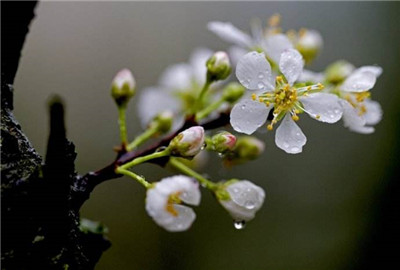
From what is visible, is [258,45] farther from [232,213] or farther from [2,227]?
[2,227]

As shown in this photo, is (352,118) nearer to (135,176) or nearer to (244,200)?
(244,200)

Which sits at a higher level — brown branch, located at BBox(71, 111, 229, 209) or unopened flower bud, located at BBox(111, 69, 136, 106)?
unopened flower bud, located at BBox(111, 69, 136, 106)

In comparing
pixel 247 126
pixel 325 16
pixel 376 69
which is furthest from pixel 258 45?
pixel 325 16

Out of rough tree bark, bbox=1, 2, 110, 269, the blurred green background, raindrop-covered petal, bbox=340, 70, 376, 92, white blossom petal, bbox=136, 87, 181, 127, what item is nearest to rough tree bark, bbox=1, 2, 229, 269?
rough tree bark, bbox=1, 2, 110, 269

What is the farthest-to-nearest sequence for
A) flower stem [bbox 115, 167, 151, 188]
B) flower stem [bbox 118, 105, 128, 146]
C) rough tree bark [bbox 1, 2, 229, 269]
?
flower stem [bbox 118, 105, 128, 146], flower stem [bbox 115, 167, 151, 188], rough tree bark [bbox 1, 2, 229, 269]

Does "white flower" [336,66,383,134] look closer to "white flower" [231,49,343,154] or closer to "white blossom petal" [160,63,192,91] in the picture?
"white flower" [231,49,343,154]

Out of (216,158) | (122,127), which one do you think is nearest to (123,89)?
(122,127)

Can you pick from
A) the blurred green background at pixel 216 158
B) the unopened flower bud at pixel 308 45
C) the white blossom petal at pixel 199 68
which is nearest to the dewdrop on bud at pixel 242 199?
the unopened flower bud at pixel 308 45
